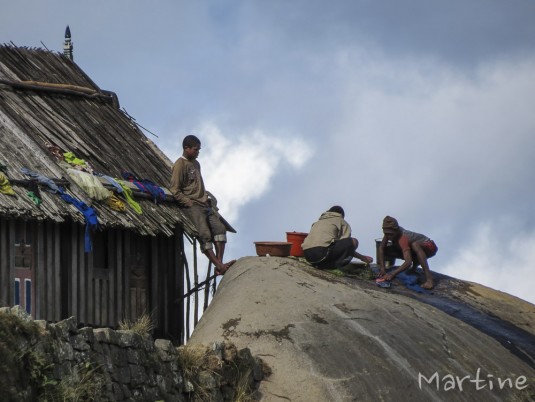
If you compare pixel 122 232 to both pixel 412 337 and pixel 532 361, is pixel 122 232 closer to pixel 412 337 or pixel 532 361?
pixel 412 337

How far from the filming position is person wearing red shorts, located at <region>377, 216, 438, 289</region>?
73.1 ft

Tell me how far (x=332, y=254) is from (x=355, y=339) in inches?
126

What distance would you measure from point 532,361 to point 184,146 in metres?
6.11

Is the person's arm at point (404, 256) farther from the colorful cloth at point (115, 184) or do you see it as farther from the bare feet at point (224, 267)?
the colorful cloth at point (115, 184)

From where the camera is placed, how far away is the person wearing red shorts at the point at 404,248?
73.1ft

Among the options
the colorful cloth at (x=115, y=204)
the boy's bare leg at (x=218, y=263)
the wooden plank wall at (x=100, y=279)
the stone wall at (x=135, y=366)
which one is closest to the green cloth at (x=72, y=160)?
the colorful cloth at (x=115, y=204)

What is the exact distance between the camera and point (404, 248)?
22.4 metres

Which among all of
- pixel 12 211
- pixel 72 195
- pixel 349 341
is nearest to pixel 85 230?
pixel 72 195

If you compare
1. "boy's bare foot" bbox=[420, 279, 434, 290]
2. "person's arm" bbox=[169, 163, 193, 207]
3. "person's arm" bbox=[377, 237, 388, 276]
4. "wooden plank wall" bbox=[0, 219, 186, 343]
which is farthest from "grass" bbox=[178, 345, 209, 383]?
"boy's bare foot" bbox=[420, 279, 434, 290]

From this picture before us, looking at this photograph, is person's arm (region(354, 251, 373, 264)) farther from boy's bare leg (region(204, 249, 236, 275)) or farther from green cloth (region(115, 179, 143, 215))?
→ green cloth (region(115, 179, 143, 215))

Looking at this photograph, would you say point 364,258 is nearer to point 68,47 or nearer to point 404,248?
point 404,248

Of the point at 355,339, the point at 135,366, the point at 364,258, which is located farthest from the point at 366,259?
the point at 135,366

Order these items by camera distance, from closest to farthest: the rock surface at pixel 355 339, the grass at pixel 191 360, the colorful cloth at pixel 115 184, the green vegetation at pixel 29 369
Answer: the green vegetation at pixel 29 369 < the grass at pixel 191 360 < the rock surface at pixel 355 339 < the colorful cloth at pixel 115 184

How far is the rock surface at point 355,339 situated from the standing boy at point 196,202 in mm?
671
